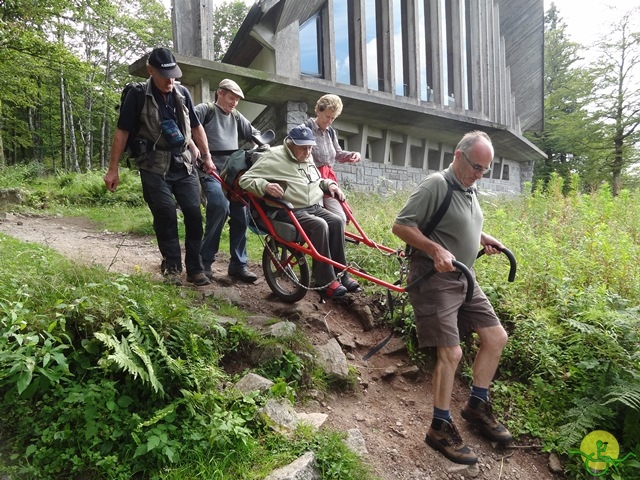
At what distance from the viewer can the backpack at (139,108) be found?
12.9 feet

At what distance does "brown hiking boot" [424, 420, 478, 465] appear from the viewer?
2.99m

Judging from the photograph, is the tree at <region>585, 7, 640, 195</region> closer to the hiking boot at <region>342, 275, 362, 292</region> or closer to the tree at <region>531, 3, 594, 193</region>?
the tree at <region>531, 3, 594, 193</region>

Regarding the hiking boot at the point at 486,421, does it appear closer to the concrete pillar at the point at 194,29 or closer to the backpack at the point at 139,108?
the backpack at the point at 139,108

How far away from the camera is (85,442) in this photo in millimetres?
2328

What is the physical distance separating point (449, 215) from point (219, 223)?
8.69 ft

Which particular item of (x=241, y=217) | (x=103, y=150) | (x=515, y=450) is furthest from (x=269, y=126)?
(x=103, y=150)

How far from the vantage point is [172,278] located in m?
4.18

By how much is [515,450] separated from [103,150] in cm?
2716

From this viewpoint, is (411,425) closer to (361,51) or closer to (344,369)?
(344,369)

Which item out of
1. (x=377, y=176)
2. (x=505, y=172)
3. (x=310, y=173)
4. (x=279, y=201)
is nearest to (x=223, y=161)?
(x=310, y=173)

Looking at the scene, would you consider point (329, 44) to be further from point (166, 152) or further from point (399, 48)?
point (166, 152)

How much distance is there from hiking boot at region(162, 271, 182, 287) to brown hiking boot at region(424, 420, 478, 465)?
2594 mm

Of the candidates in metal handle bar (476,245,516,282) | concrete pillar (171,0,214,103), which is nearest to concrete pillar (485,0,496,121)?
concrete pillar (171,0,214,103)

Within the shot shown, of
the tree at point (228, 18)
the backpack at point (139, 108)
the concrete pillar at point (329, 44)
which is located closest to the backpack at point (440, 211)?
the backpack at point (139, 108)
